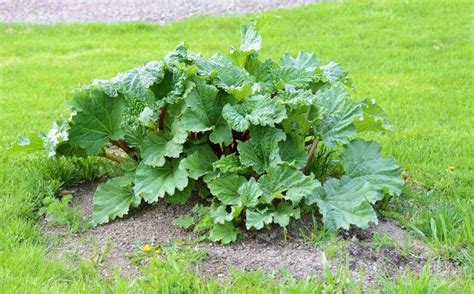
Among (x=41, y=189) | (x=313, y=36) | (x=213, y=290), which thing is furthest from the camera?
(x=313, y=36)

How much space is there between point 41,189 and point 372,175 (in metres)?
1.94

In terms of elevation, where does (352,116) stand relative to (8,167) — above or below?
above

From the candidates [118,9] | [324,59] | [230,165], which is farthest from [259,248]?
[118,9]

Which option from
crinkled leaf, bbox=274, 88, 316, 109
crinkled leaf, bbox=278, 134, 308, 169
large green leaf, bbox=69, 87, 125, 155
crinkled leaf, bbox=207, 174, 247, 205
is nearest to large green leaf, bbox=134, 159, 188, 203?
crinkled leaf, bbox=207, 174, 247, 205

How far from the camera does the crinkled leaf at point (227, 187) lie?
368cm

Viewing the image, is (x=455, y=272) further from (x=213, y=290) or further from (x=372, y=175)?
(x=213, y=290)

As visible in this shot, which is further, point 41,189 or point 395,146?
point 395,146

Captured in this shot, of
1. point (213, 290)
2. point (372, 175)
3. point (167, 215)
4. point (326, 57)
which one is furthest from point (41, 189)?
point (326, 57)

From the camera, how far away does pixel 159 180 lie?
388 centimetres

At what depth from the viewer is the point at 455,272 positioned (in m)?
3.34

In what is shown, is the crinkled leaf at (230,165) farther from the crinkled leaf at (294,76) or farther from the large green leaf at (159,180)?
the crinkled leaf at (294,76)

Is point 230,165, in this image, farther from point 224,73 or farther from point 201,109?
point 224,73

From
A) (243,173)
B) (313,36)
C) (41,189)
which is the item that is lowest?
(313,36)

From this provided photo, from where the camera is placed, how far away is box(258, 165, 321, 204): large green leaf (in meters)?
3.58
